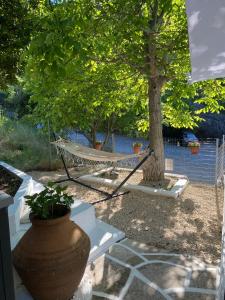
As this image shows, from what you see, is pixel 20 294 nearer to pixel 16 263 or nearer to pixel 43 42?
pixel 16 263

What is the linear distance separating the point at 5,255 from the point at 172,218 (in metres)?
2.89

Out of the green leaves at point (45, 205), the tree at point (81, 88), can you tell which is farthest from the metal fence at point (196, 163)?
the green leaves at point (45, 205)

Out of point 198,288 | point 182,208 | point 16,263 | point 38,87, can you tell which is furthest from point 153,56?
point 16,263

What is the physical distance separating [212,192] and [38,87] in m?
3.67

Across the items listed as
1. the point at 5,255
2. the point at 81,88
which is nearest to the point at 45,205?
the point at 5,255

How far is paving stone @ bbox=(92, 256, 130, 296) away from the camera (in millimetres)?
2474

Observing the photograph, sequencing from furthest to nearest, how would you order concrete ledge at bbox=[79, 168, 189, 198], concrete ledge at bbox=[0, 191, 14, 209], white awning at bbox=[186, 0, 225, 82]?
concrete ledge at bbox=[79, 168, 189, 198] → concrete ledge at bbox=[0, 191, 14, 209] → white awning at bbox=[186, 0, 225, 82]

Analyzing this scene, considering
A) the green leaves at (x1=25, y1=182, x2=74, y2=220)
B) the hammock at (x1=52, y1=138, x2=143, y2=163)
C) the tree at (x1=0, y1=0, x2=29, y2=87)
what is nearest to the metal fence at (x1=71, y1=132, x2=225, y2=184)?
the hammock at (x1=52, y1=138, x2=143, y2=163)

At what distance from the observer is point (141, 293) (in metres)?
2.42

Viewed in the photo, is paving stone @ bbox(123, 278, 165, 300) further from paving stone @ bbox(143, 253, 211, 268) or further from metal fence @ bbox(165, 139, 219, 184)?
metal fence @ bbox(165, 139, 219, 184)

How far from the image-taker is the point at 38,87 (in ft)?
17.5

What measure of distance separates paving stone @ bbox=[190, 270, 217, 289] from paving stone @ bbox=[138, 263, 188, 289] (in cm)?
9

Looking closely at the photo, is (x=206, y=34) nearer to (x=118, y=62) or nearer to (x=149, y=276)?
(x=149, y=276)

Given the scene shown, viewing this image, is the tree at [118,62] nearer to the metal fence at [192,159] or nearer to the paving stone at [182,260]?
the metal fence at [192,159]
